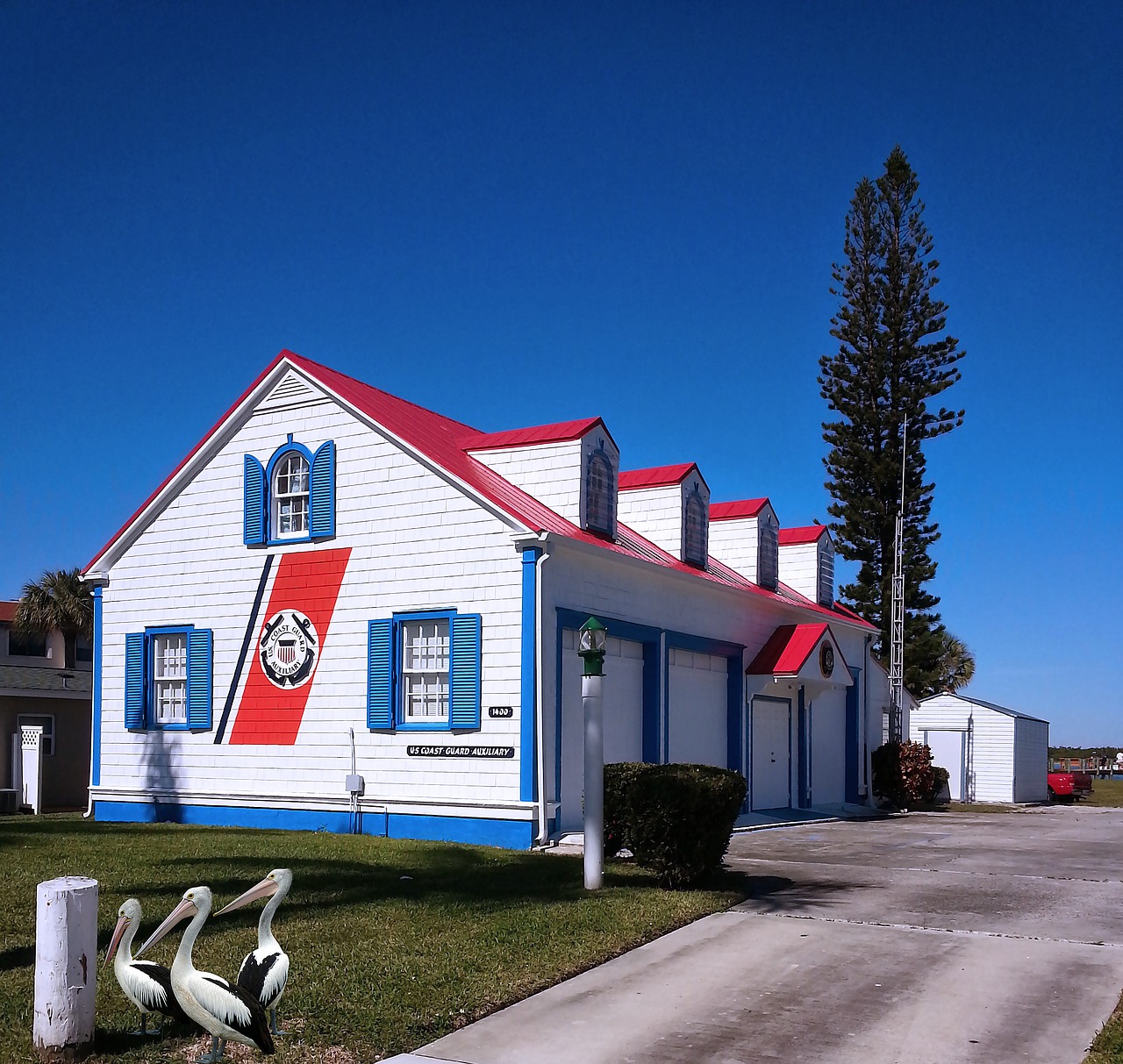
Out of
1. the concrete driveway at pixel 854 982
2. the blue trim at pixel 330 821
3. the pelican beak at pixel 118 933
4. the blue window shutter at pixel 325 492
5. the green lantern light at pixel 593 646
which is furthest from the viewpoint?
the blue window shutter at pixel 325 492

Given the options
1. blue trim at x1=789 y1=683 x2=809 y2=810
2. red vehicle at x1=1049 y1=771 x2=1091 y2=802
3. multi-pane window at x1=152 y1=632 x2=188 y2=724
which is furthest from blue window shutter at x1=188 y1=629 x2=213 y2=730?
red vehicle at x1=1049 y1=771 x2=1091 y2=802

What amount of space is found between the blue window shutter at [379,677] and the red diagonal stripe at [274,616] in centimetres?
99

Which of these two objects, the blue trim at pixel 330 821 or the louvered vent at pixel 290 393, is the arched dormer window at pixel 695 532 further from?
the blue trim at pixel 330 821

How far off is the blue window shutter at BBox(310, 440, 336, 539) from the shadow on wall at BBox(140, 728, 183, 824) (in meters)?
4.54

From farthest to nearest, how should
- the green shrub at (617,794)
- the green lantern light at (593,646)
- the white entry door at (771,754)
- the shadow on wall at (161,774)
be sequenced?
the white entry door at (771,754), the shadow on wall at (161,774), the green shrub at (617,794), the green lantern light at (593,646)

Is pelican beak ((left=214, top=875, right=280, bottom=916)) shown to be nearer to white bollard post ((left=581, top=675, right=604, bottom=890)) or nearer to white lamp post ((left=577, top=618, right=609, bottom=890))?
white lamp post ((left=577, top=618, right=609, bottom=890))

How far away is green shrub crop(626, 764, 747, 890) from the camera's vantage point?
39.4ft

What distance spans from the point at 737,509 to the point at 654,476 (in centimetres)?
390

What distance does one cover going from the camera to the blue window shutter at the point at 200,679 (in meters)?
19.7

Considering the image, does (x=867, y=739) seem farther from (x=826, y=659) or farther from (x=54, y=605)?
(x=54, y=605)

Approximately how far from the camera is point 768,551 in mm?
26578

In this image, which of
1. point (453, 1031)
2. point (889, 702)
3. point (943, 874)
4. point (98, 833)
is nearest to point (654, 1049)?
point (453, 1031)

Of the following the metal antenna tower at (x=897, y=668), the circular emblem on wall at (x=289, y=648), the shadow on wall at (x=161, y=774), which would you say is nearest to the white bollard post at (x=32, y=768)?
the shadow on wall at (x=161, y=774)

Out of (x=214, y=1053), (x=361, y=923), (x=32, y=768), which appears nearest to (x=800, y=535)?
(x=32, y=768)
